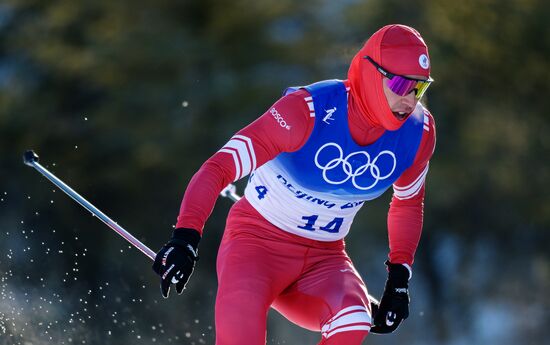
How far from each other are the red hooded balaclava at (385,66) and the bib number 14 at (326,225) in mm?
454

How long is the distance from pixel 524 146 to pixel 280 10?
3.69m

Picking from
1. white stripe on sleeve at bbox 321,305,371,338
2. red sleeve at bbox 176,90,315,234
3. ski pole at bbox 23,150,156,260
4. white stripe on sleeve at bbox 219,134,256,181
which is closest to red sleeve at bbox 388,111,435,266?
white stripe on sleeve at bbox 321,305,371,338

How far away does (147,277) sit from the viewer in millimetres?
10922

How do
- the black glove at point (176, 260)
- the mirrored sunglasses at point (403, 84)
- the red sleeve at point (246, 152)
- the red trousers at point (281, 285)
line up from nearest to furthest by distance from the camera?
the black glove at point (176, 260), the red sleeve at point (246, 152), the red trousers at point (281, 285), the mirrored sunglasses at point (403, 84)

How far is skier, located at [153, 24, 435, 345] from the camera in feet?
13.9

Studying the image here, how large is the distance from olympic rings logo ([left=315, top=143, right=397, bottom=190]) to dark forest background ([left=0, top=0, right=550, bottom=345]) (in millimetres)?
6963

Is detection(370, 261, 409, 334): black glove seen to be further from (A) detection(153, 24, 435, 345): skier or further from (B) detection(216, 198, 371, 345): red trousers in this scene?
(B) detection(216, 198, 371, 345): red trousers

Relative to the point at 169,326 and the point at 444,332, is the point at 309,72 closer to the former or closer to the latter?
the point at 444,332

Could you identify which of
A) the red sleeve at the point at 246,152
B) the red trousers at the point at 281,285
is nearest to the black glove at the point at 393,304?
the red trousers at the point at 281,285

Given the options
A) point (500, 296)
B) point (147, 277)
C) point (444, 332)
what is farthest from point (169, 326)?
point (500, 296)

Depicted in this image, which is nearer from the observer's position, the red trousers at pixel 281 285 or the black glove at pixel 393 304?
the red trousers at pixel 281 285

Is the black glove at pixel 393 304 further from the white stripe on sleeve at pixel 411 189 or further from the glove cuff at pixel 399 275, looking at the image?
the white stripe on sleeve at pixel 411 189

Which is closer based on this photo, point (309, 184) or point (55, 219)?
point (309, 184)

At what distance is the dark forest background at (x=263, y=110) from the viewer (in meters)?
13.1
